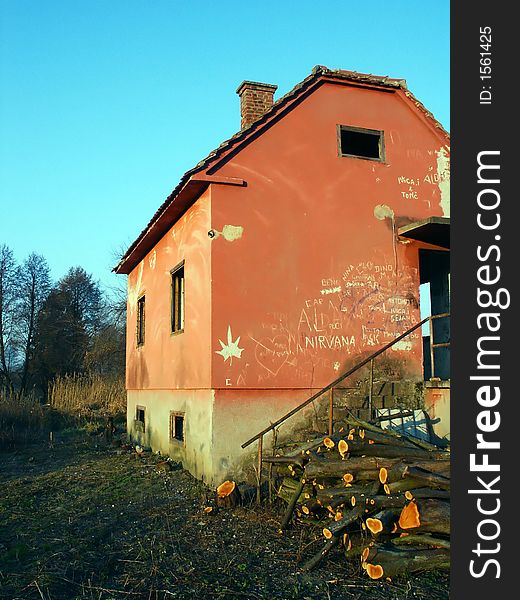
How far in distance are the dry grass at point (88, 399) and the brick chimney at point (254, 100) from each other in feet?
48.0

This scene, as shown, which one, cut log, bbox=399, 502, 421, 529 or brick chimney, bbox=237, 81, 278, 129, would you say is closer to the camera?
cut log, bbox=399, 502, 421, 529

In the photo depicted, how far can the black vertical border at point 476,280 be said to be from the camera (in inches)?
133

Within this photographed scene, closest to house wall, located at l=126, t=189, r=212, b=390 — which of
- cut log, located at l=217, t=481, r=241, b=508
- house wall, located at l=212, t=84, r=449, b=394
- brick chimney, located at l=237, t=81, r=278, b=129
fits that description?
house wall, located at l=212, t=84, r=449, b=394

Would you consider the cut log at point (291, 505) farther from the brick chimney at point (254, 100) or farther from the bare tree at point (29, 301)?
the bare tree at point (29, 301)

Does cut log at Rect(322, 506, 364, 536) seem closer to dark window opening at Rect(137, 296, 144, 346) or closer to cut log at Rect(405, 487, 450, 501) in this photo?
cut log at Rect(405, 487, 450, 501)

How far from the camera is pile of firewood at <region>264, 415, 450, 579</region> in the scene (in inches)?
232

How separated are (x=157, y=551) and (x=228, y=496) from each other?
6.81 feet

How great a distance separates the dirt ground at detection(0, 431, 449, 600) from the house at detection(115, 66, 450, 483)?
1.51 metres

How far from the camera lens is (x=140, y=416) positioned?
55.2ft

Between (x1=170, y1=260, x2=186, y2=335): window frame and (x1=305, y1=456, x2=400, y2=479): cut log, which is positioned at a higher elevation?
(x1=170, y1=260, x2=186, y2=335): window frame

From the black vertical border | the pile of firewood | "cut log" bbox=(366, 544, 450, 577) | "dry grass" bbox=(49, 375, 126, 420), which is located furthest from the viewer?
"dry grass" bbox=(49, 375, 126, 420)

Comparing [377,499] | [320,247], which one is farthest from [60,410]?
[377,499]

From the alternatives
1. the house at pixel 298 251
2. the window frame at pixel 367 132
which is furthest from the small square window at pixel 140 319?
the window frame at pixel 367 132

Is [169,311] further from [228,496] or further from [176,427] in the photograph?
[228,496]
